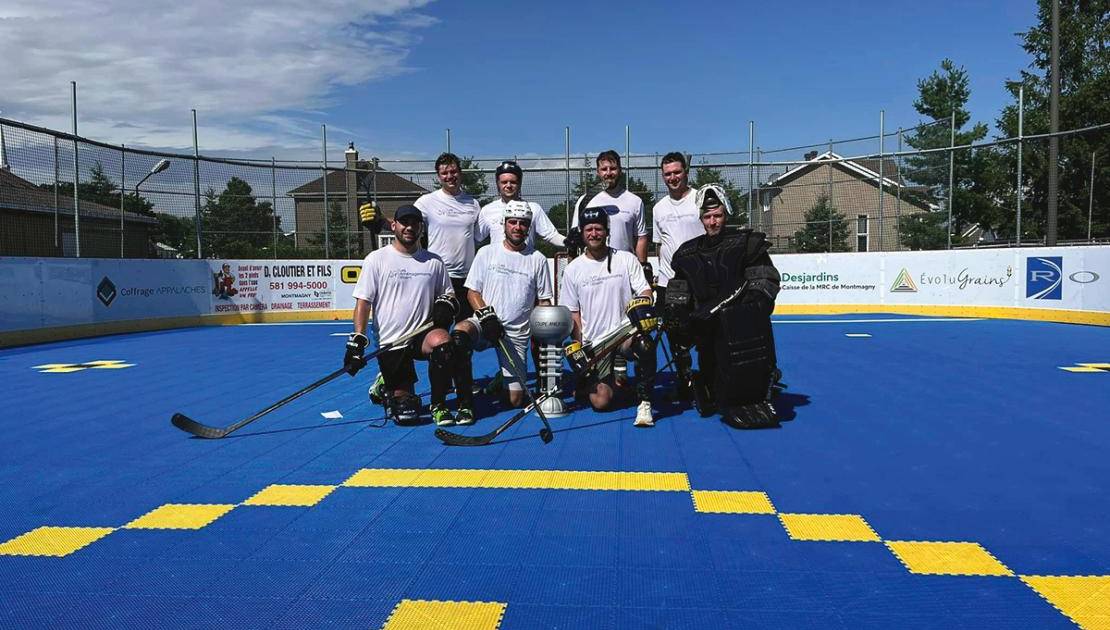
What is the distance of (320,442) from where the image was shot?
5.32 meters

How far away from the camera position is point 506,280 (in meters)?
6.20

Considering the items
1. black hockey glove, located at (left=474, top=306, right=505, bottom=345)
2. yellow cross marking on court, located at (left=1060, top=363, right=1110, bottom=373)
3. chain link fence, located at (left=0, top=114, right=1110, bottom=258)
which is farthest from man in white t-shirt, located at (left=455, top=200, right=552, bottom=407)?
chain link fence, located at (left=0, top=114, right=1110, bottom=258)

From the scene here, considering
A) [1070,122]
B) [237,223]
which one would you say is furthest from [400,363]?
[1070,122]

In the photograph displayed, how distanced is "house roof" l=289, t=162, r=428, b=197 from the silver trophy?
40.7ft

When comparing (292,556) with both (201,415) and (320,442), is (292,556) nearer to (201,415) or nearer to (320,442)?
(320,442)

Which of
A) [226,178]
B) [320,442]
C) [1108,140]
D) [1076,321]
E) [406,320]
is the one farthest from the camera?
[1108,140]

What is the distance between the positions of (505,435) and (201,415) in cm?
284

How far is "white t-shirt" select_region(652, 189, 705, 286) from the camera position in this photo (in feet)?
21.9

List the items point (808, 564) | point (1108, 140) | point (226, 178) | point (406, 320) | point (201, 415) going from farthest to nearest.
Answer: point (1108, 140) → point (226, 178) → point (201, 415) → point (406, 320) → point (808, 564)

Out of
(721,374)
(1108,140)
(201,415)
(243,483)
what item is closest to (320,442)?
(243,483)

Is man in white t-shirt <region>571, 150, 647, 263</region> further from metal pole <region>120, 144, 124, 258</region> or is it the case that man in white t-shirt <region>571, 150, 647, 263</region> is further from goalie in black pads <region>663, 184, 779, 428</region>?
metal pole <region>120, 144, 124, 258</region>

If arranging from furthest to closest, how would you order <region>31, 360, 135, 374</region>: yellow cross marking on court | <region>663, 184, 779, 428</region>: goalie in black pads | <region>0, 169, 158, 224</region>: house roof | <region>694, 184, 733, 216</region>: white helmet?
1. <region>0, 169, 158, 224</region>: house roof
2. <region>31, 360, 135, 374</region>: yellow cross marking on court
3. <region>694, 184, 733, 216</region>: white helmet
4. <region>663, 184, 779, 428</region>: goalie in black pads

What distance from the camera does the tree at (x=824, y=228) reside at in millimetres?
17172

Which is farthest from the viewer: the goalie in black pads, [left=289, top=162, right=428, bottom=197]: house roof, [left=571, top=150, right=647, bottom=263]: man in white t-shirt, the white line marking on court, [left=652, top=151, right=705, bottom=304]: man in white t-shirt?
[left=289, top=162, right=428, bottom=197]: house roof
